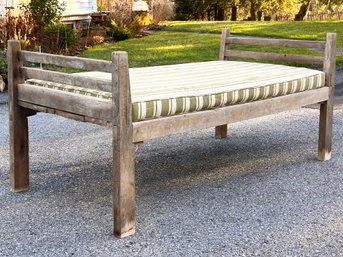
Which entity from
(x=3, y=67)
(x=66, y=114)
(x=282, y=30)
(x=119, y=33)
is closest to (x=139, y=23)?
(x=119, y=33)

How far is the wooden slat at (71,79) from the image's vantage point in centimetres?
347

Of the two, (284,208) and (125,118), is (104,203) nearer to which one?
(125,118)

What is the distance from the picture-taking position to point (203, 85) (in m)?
4.01

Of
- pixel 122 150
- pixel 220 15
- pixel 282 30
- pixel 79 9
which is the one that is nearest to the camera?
pixel 122 150

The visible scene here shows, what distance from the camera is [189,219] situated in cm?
370

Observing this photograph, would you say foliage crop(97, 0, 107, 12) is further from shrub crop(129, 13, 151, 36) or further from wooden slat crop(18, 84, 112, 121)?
wooden slat crop(18, 84, 112, 121)

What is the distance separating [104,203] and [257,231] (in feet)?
3.48

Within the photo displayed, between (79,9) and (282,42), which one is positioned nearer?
(282,42)

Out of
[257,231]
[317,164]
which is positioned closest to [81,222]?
[257,231]

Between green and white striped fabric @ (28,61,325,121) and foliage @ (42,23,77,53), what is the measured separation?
293 inches

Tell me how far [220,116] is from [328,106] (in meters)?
1.47

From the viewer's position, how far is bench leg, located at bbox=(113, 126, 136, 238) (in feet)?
11.2

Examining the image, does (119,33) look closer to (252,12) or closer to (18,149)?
(18,149)

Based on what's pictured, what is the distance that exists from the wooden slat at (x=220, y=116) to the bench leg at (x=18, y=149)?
3.63 feet
